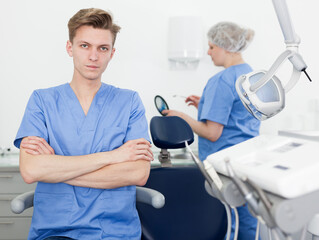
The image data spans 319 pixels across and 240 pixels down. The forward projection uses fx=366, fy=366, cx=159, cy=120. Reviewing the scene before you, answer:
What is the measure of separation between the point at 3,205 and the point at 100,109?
44.0 inches

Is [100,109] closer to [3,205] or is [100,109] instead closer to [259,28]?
[3,205]

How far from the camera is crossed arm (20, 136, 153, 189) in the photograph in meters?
1.23

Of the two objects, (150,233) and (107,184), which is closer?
(107,184)

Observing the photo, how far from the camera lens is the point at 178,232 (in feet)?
4.99

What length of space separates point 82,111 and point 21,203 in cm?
39

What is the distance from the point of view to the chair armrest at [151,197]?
4.04ft

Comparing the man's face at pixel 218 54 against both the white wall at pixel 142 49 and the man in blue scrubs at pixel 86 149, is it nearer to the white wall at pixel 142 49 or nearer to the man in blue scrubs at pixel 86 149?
the white wall at pixel 142 49

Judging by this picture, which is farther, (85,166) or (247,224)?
(247,224)

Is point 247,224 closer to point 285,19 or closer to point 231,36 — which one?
point 231,36

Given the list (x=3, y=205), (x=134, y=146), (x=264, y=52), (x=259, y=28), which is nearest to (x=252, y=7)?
(x=259, y=28)

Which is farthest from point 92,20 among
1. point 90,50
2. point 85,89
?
point 85,89

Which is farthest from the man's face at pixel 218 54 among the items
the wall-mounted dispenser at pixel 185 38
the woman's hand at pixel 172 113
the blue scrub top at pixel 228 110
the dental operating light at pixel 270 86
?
the dental operating light at pixel 270 86

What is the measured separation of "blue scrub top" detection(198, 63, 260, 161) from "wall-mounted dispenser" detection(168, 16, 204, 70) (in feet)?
1.51

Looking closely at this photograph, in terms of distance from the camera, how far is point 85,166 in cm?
124
